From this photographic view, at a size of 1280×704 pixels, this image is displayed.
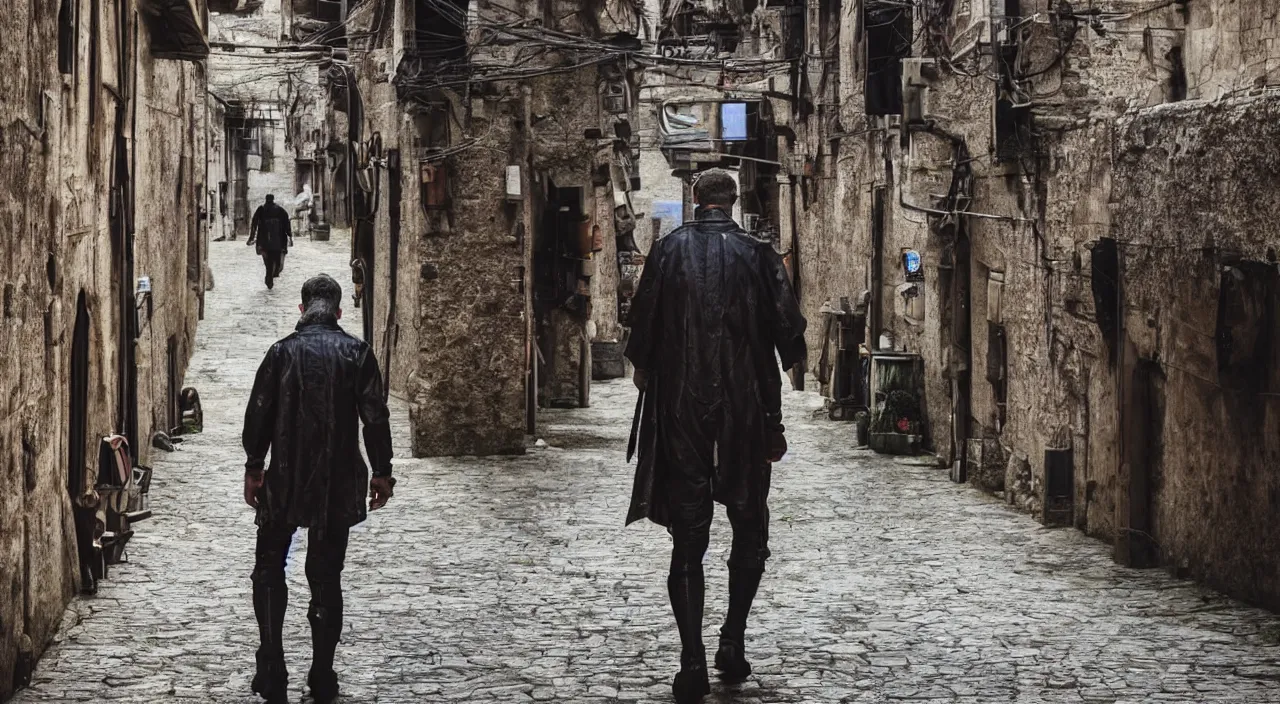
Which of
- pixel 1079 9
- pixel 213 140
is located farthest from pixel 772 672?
pixel 213 140

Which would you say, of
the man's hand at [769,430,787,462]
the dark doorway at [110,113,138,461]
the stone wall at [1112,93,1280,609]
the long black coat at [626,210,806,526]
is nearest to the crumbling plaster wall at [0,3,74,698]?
the long black coat at [626,210,806,526]

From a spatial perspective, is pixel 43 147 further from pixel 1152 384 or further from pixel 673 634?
pixel 1152 384

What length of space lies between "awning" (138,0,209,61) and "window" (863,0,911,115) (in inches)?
256

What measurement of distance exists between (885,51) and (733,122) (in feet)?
40.0

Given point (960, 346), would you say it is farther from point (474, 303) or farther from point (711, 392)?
point (711, 392)

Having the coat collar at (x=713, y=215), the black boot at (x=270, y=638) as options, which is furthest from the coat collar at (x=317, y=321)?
the coat collar at (x=713, y=215)

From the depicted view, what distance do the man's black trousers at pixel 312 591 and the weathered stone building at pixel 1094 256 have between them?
4.53 metres

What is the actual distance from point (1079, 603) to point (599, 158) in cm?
968

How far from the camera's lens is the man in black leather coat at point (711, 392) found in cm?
667

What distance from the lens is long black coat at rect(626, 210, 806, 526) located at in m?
6.70

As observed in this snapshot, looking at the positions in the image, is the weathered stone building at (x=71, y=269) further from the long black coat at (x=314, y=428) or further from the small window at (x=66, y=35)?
the long black coat at (x=314, y=428)

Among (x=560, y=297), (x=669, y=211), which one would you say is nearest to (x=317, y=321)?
(x=560, y=297)

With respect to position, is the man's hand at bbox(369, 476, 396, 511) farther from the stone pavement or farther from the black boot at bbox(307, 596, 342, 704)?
the stone pavement

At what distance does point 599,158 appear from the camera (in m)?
17.6
